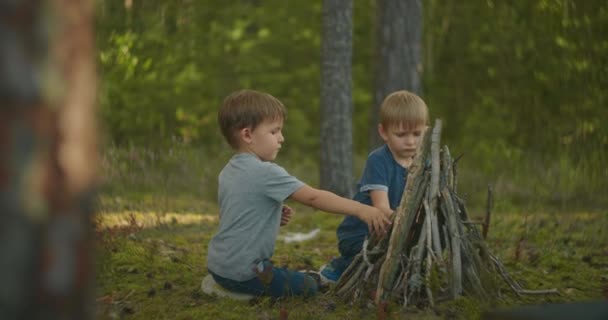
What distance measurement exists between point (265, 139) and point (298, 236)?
2.61 m

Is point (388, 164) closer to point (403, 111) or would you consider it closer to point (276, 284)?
point (403, 111)

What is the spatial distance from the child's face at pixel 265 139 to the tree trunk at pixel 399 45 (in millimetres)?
4623

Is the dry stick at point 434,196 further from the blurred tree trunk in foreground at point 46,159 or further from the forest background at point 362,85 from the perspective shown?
the blurred tree trunk in foreground at point 46,159

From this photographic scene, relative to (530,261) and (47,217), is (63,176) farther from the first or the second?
(530,261)

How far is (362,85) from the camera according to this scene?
53.2 ft

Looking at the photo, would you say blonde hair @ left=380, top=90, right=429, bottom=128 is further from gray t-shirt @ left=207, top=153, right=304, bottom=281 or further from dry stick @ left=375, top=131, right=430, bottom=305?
gray t-shirt @ left=207, top=153, right=304, bottom=281

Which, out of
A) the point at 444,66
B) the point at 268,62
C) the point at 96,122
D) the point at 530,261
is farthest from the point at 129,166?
the point at 444,66

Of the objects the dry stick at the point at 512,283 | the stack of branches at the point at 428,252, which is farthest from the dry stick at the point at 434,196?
the dry stick at the point at 512,283

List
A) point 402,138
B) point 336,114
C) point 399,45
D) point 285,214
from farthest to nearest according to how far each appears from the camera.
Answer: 1. point 399,45
2. point 336,114
3. point 402,138
4. point 285,214

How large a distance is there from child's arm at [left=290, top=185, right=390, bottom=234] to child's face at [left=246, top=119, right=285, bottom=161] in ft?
1.06

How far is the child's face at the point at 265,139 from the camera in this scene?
4082 mm

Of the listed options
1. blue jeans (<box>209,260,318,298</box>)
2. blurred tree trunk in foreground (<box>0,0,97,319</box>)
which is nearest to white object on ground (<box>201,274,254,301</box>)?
blue jeans (<box>209,260,318,298</box>)

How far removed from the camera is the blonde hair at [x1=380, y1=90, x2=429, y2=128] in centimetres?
452

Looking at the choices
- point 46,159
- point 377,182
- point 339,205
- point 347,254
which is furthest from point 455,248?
point 46,159
